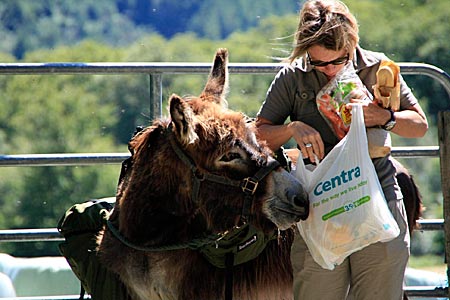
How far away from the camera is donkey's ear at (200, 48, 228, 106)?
4.81m

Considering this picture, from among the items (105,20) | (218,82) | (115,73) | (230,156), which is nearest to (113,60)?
(105,20)

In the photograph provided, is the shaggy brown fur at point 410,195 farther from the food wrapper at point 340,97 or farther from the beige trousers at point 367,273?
the food wrapper at point 340,97

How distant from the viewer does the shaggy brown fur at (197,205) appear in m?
4.34

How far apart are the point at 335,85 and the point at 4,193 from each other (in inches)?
782

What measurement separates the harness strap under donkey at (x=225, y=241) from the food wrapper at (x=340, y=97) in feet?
1.75

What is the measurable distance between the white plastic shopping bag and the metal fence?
6.30 feet

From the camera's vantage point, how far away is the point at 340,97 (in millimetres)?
4121

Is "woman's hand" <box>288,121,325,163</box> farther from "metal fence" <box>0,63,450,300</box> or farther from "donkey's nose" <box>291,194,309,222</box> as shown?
"metal fence" <box>0,63,450,300</box>

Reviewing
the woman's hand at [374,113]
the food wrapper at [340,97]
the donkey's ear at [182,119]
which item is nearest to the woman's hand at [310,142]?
the food wrapper at [340,97]

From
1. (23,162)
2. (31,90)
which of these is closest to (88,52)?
(31,90)

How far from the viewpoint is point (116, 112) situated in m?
24.0

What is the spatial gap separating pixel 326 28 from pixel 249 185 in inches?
32.5

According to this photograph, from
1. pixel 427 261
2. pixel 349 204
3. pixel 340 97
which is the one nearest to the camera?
pixel 349 204

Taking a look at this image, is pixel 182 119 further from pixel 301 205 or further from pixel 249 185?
pixel 301 205
